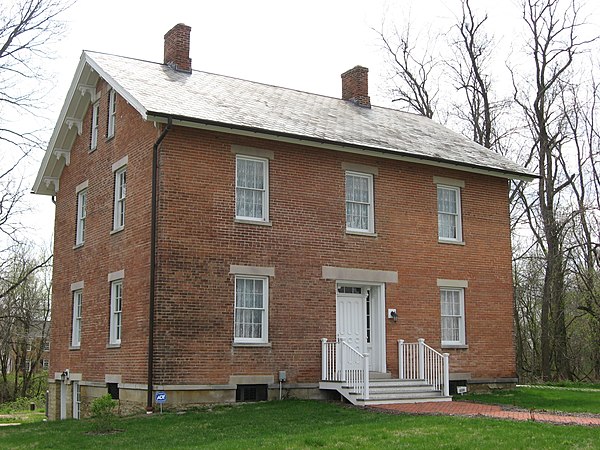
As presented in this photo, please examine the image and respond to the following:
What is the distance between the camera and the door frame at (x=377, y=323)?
19.5m

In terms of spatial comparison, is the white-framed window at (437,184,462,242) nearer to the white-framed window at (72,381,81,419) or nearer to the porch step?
the porch step

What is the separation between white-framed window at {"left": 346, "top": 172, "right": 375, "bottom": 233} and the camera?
19938 mm

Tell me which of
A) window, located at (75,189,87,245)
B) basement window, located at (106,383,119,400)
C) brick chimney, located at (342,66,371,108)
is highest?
brick chimney, located at (342,66,371,108)

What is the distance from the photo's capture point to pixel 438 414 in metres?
14.8

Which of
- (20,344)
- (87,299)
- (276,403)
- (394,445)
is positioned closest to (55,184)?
(87,299)

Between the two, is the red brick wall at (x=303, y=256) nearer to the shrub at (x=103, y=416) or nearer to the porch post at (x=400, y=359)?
the porch post at (x=400, y=359)

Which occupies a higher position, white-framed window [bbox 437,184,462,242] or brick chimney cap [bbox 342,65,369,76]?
brick chimney cap [bbox 342,65,369,76]

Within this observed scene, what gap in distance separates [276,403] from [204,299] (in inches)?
114

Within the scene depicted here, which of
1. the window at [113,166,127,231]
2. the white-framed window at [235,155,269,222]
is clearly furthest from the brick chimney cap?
the window at [113,166,127,231]

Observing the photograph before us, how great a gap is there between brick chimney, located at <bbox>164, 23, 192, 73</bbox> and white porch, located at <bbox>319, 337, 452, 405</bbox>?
371 inches

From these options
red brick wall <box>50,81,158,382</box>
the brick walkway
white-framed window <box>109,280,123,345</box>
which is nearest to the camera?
the brick walkway

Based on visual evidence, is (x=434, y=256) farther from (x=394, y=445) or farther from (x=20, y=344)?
(x=20, y=344)

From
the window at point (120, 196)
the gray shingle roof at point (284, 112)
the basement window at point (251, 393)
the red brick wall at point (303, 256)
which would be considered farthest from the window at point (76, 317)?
the gray shingle roof at point (284, 112)

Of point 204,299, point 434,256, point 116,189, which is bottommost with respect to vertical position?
point 204,299
